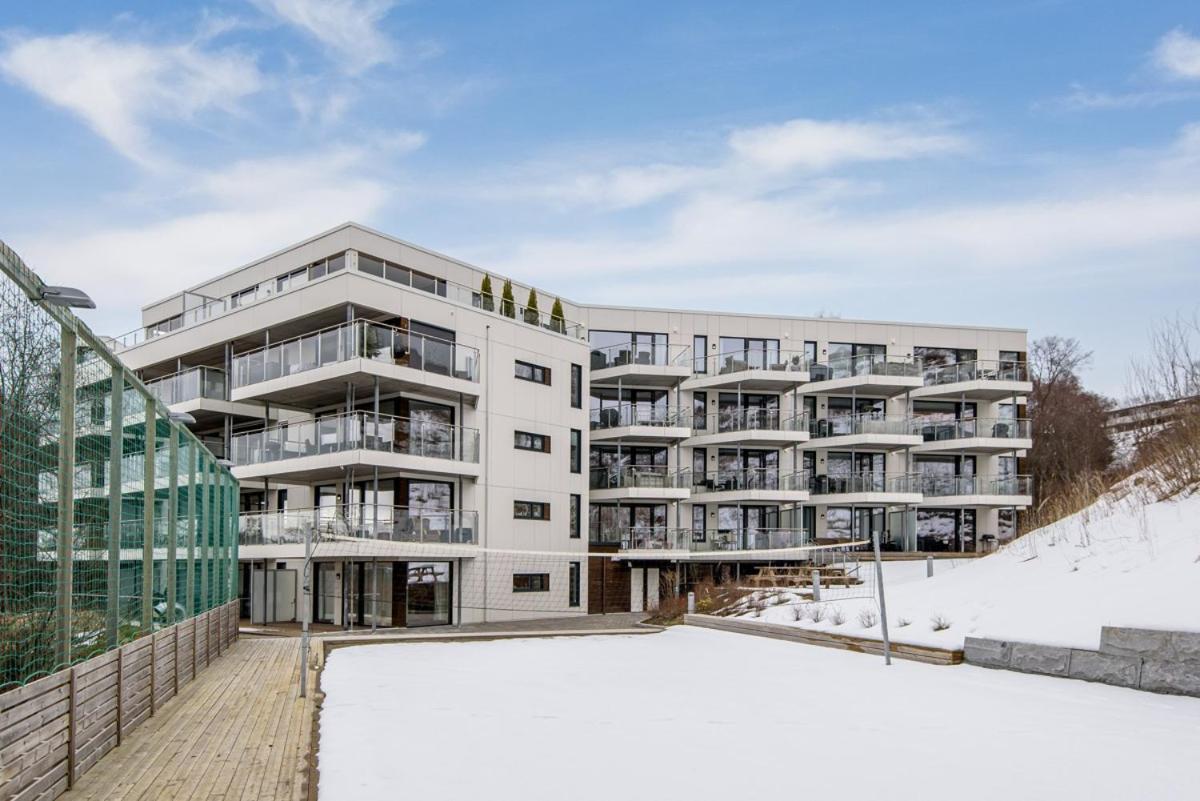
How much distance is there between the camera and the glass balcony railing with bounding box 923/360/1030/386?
41.8m

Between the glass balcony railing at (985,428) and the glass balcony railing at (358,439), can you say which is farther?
the glass balcony railing at (985,428)

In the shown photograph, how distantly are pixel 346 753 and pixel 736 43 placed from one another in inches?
598

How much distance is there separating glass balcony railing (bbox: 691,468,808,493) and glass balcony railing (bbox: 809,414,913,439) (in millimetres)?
2954

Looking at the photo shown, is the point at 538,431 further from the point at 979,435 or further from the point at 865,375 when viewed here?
the point at 979,435

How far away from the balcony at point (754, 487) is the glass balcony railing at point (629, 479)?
255cm

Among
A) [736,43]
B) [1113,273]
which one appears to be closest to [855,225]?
[1113,273]

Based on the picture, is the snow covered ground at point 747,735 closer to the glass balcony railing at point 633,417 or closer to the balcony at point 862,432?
the glass balcony railing at point 633,417

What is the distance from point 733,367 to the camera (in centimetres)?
3906

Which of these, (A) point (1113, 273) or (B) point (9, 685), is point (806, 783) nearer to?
(B) point (9, 685)

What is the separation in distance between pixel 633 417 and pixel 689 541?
207 inches

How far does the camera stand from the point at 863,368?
132 feet

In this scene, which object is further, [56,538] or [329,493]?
[329,493]

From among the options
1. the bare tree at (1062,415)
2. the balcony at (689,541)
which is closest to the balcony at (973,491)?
the bare tree at (1062,415)

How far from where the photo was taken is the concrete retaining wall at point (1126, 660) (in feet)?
30.1
